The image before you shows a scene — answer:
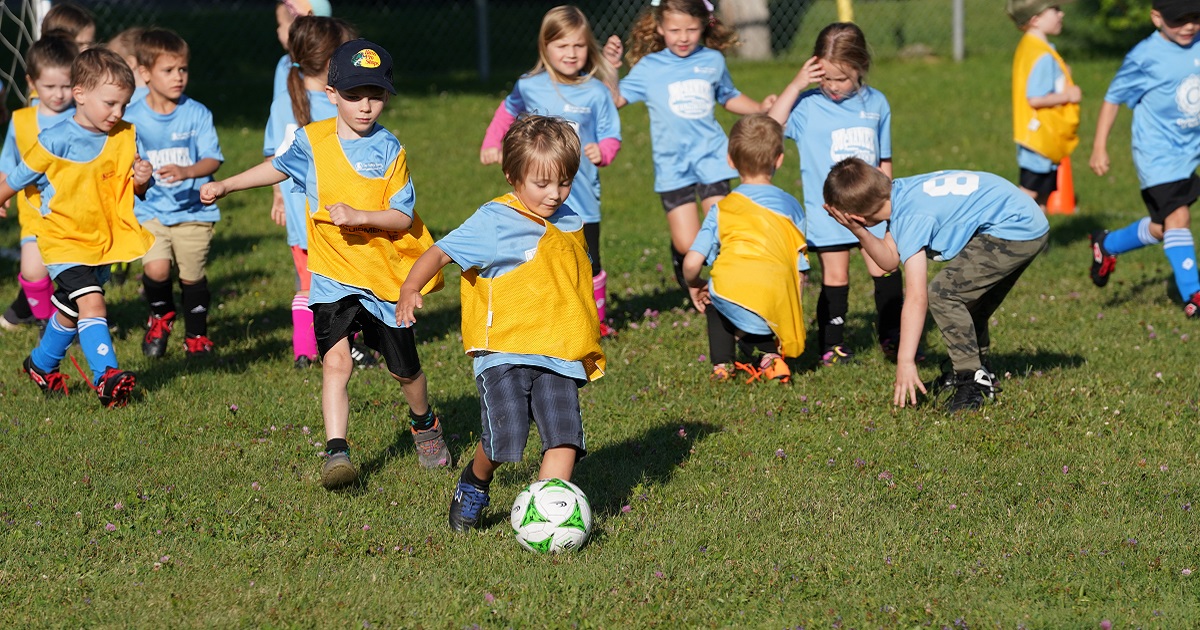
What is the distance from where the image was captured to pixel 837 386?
307 inches

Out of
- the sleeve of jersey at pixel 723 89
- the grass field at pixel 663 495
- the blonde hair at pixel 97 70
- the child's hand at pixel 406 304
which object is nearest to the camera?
the grass field at pixel 663 495

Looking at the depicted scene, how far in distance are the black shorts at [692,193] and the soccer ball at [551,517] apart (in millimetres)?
4181

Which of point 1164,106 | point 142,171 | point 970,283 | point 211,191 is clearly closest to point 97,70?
point 142,171

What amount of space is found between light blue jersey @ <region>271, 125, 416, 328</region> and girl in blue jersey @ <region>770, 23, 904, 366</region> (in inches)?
118

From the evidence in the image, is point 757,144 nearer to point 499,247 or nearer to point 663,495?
point 663,495

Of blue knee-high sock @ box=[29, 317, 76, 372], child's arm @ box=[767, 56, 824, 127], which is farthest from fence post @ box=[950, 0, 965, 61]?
blue knee-high sock @ box=[29, 317, 76, 372]

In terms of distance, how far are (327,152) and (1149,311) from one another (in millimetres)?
6308

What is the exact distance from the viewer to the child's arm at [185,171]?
22.3 ft

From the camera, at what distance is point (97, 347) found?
288 inches

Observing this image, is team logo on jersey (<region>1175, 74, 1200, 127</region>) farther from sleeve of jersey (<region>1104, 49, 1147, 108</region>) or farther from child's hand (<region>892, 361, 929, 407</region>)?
child's hand (<region>892, 361, 929, 407</region>)

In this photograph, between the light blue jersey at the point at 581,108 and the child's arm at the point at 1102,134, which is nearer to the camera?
the light blue jersey at the point at 581,108

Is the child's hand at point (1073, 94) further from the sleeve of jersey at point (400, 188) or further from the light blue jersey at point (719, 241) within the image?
the sleeve of jersey at point (400, 188)

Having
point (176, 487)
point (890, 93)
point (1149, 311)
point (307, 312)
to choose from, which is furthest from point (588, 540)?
point (890, 93)

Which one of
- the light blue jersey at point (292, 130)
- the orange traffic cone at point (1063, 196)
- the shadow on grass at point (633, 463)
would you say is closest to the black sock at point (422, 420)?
the shadow on grass at point (633, 463)
